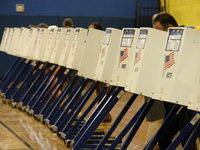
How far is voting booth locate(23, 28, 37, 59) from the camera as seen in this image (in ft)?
34.1

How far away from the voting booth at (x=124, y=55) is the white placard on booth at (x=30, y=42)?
456cm

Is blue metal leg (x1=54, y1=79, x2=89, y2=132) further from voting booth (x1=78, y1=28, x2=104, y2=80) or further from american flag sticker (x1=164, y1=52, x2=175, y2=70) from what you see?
american flag sticker (x1=164, y1=52, x2=175, y2=70)

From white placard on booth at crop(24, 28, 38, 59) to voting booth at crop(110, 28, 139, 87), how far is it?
4559 mm

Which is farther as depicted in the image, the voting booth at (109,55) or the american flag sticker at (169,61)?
the voting booth at (109,55)

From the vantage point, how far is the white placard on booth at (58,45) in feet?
28.3

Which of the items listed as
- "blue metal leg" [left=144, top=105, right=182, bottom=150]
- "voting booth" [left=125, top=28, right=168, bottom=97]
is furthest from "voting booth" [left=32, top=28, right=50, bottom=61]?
"blue metal leg" [left=144, top=105, right=182, bottom=150]

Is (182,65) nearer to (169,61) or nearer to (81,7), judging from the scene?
(169,61)

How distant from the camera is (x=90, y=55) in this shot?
715 centimetres

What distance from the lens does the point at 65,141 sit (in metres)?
7.34

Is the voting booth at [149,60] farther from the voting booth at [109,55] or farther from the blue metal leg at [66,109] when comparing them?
the blue metal leg at [66,109]

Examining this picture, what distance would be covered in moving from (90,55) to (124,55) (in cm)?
139

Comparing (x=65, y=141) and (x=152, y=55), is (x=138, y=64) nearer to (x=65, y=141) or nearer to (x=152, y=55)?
(x=152, y=55)

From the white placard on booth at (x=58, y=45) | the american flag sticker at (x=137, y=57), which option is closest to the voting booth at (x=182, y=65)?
the american flag sticker at (x=137, y=57)

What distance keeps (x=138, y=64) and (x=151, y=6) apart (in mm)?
12656
